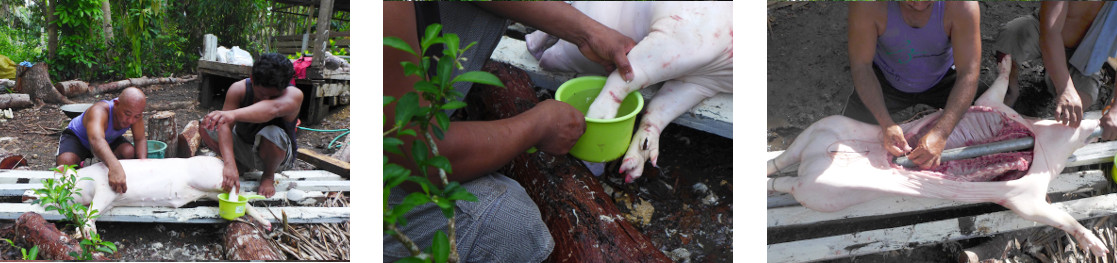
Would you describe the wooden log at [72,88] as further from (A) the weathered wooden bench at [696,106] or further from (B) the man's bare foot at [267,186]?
(A) the weathered wooden bench at [696,106]

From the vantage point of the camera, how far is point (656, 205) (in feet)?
7.66

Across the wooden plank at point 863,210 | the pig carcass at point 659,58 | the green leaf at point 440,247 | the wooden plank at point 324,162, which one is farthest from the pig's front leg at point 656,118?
the wooden plank at point 324,162

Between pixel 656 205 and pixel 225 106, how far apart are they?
1.47 m

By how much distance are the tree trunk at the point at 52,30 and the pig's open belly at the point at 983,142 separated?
2.87 metres

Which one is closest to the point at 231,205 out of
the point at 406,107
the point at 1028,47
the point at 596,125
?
the point at 406,107

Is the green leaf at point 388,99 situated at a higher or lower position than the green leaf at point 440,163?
higher

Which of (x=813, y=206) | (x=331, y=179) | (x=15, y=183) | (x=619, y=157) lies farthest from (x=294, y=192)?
(x=813, y=206)

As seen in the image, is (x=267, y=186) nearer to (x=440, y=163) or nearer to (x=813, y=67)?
(x=440, y=163)

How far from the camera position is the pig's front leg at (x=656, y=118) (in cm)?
224

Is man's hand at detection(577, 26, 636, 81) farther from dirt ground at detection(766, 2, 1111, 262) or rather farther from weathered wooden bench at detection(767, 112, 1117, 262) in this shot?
weathered wooden bench at detection(767, 112, 1117, 262)

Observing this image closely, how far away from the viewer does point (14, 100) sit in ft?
7.87

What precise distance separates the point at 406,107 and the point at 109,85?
4.04 ft

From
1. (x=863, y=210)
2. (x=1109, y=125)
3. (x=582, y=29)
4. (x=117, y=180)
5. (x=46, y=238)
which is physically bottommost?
(x=863, y=210)

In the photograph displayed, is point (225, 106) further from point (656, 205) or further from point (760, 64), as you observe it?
point (760, 64)
